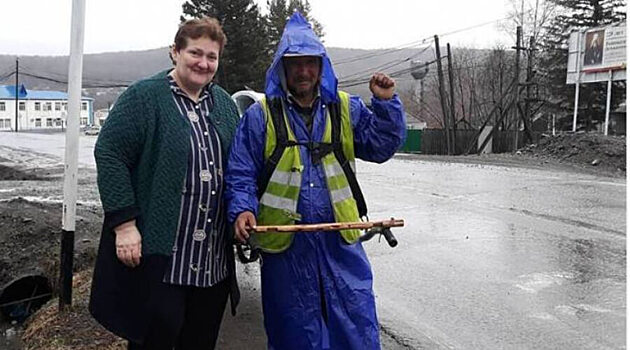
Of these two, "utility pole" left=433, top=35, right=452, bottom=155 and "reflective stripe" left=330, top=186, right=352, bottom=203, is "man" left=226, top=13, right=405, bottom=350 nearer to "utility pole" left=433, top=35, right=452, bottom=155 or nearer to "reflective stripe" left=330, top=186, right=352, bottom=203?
"reflective stripe" left=330, top=186, right=352, bottom=203

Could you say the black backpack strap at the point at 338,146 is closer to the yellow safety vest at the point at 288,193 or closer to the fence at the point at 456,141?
the yellow safety vest at the point at 288,193

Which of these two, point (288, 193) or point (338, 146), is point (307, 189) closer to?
point (288, 193)

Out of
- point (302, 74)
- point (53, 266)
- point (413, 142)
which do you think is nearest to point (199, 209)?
point (302, 74)

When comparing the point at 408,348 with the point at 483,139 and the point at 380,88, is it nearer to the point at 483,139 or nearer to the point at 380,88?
the point at 380,88

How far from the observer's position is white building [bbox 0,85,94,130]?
109688mm

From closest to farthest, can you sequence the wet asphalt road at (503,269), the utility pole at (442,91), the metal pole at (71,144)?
the metal pole at (71,144) < the wet asphalt road at (503,269) < the utility pole at (442,91)

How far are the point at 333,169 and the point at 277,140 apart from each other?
0.28 meters

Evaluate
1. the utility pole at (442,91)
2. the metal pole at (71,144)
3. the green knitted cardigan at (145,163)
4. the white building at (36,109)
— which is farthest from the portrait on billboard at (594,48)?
the white building at (36,109)

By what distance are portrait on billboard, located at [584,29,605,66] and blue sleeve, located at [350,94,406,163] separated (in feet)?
78.1

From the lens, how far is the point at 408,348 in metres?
4.26

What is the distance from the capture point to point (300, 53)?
2807 mm

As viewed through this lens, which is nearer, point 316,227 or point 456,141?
point 316,227

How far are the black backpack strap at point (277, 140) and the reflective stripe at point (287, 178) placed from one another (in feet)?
0.10

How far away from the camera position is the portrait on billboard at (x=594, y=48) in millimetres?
24031
